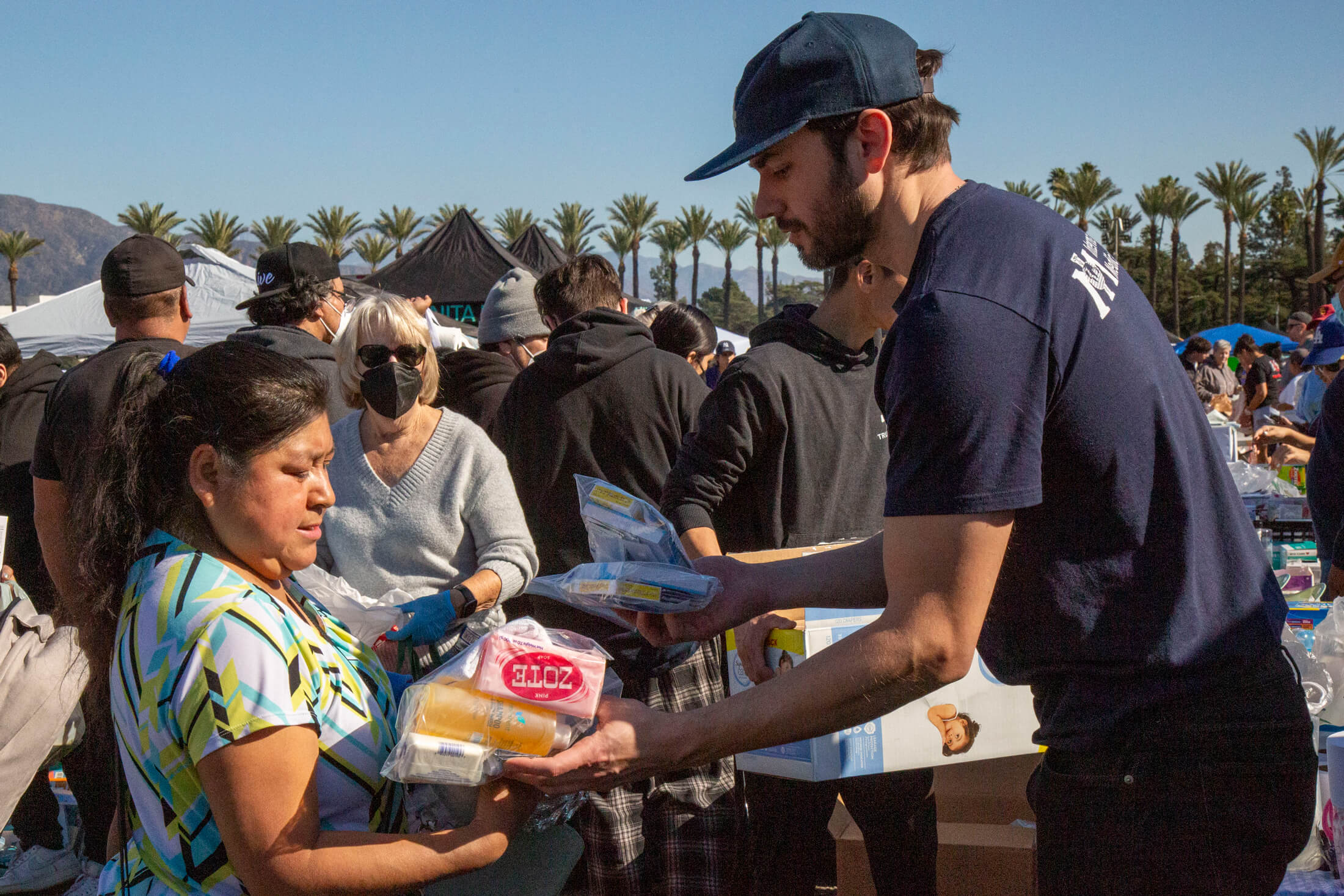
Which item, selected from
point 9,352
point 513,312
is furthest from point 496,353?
point 9,352

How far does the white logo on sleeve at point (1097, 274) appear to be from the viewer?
1.51 metres

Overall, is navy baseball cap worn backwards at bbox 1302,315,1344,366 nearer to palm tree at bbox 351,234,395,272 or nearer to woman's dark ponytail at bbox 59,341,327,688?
woman's dark ponytail at bbox 59,341,327,688

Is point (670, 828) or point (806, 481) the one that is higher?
point (806, 481)

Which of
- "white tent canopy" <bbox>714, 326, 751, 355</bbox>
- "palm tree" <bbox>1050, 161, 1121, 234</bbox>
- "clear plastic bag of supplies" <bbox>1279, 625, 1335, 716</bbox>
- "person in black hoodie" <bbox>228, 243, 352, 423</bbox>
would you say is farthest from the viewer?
"palm tree" <bbox>1050, 161, 1121, 234</bbox>

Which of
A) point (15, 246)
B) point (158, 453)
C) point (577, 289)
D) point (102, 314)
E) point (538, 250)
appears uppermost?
point (15, 246)

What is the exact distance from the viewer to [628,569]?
1919 mm

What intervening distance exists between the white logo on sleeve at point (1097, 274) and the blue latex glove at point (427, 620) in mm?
1995

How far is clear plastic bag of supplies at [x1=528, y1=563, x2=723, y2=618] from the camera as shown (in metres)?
1.90

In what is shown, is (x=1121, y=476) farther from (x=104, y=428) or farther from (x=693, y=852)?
(x=693, y=852)

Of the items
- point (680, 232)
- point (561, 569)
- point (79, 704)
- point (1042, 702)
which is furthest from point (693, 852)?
point (680, 232)

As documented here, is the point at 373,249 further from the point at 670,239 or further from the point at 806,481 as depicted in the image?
the point at 806,481

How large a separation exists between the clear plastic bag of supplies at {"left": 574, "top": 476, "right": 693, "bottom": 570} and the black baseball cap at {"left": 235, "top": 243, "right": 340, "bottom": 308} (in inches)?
102

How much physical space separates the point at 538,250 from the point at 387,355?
556 inches

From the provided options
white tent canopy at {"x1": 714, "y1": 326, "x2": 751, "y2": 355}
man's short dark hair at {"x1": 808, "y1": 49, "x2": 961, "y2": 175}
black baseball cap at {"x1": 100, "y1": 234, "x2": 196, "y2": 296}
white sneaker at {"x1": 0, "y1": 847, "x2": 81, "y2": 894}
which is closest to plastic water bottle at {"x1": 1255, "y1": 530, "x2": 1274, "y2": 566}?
man's short dark hair at {"x1": 808, "y1": 49, "x2": 961, "y2": 175}
